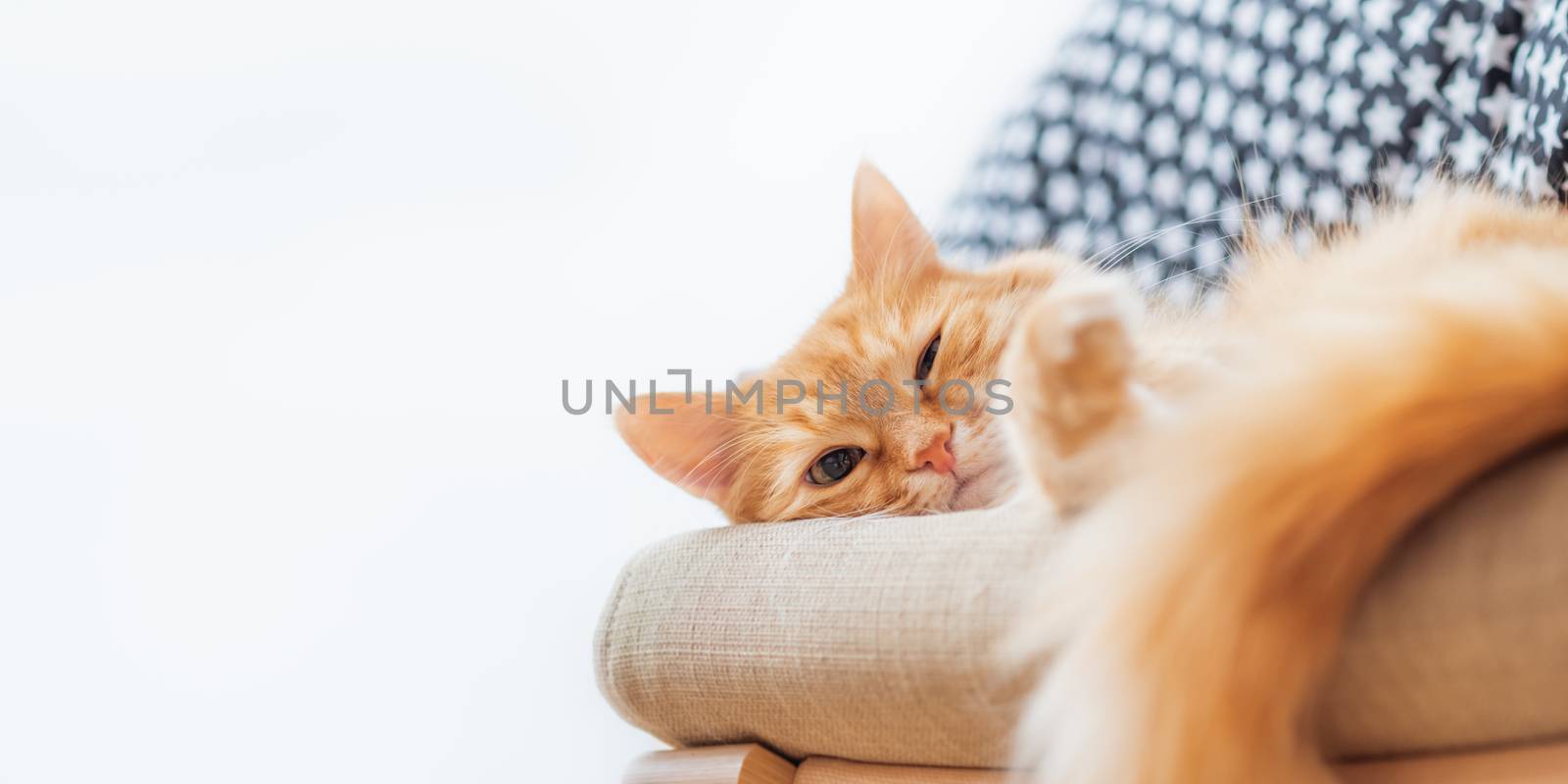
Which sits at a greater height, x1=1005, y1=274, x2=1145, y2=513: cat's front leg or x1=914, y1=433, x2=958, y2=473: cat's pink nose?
x1=1005, y1=274, x2=1145, y2=513: cat's front leg

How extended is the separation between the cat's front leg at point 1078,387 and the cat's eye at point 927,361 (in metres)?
0.60

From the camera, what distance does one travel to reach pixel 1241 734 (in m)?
0.59

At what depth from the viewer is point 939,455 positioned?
122cm

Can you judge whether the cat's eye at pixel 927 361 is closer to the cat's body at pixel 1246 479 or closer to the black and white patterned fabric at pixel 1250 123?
the black and white patterned fabric at pixel 1250 123

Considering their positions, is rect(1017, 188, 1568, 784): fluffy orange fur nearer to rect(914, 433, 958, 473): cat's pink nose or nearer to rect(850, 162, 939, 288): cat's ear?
rect(914, 433, 958, 473): cat's pink nose

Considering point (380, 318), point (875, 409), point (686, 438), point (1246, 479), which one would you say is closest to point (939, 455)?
point (875, 409)

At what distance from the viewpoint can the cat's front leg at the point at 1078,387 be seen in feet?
2.29

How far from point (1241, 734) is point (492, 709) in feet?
4.87

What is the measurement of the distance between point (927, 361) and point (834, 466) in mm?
182

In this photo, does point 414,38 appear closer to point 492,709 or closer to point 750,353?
point 750,353

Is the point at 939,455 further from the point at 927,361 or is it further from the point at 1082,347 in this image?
the point at 1082,347

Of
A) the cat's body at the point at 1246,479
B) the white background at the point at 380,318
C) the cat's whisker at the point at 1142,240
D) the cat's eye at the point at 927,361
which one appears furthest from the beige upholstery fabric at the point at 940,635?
the white background at the point at 380,318

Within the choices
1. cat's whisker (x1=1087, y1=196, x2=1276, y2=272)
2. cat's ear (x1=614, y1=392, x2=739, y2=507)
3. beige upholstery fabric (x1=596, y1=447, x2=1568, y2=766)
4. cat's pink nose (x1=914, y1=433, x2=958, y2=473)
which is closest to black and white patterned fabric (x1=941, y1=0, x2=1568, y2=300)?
cat's whisker (x1=1087, y1=196, x2=1276, y2=272)

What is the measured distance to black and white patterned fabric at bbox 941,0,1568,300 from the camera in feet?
4.75
